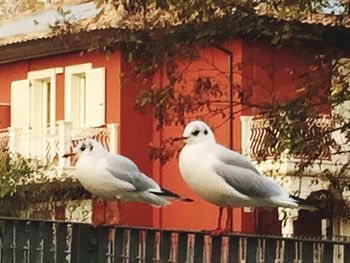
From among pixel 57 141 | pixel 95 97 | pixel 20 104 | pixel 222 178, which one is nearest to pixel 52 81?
pixel 20 104

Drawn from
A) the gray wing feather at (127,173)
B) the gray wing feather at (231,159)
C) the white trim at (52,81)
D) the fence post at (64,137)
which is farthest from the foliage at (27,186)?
the gray wing feather at (231,159)

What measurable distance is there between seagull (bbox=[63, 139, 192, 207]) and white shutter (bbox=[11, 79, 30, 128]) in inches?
894

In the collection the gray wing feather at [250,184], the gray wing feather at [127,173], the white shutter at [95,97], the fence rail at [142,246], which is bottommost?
the fence rail at [142,246]

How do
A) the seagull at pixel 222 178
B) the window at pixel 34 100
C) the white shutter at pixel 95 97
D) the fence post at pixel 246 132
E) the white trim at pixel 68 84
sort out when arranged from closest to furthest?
the seagull at pixel 222 178
the fence post at pixel 246 132
the white shutter at pixel 95 97
the white trim at pixel 68 84
the window at pixel 34 100

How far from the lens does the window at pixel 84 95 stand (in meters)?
32.5

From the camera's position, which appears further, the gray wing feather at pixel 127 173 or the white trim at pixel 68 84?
the white trim at pixel 68 84

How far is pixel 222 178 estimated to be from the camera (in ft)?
33.8

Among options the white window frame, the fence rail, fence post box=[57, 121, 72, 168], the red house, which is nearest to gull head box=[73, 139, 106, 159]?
the fence rail

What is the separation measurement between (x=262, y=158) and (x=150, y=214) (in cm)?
1456

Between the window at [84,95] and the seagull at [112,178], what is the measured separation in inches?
788

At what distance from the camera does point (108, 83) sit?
Result: 32406mm

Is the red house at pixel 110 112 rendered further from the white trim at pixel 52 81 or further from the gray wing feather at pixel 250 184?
the gray wing feather at pixel 250 184

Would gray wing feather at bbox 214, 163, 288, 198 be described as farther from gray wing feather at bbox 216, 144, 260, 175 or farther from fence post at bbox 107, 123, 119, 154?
fence post at bbox 107, 123, 119, 154

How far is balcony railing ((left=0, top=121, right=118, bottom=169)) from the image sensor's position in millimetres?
30484
